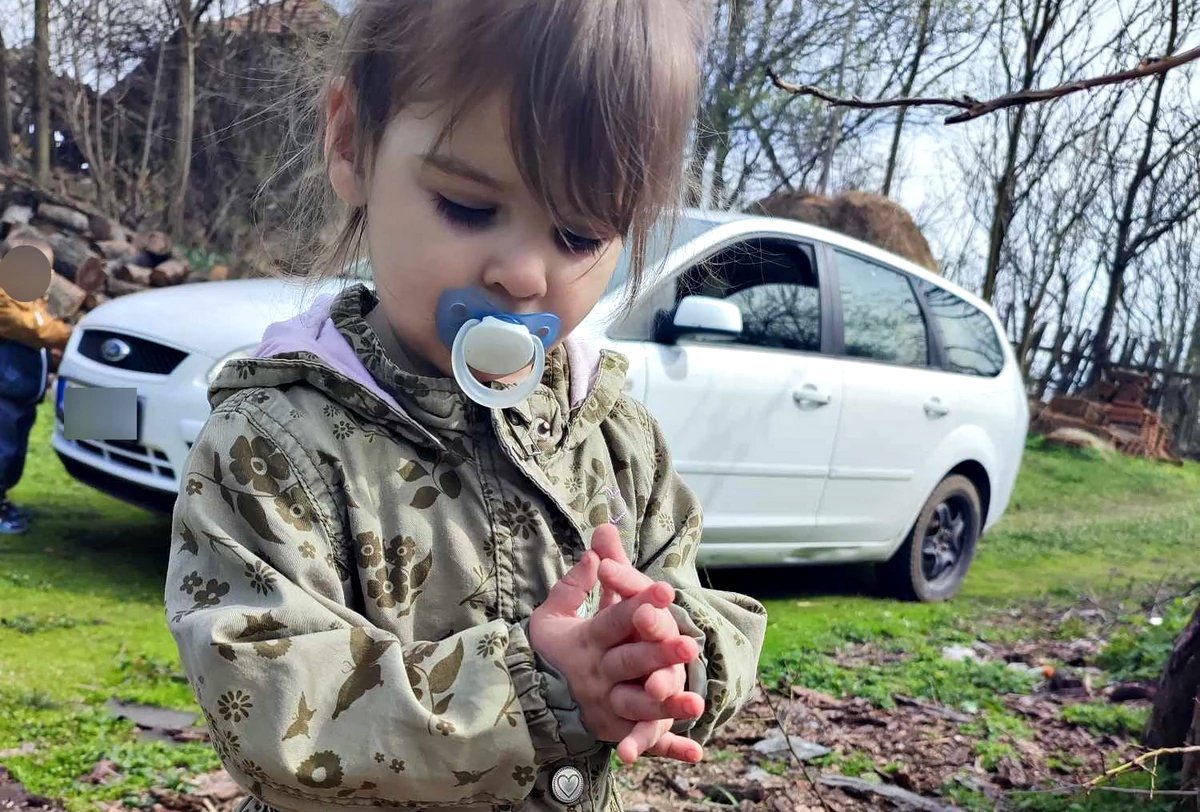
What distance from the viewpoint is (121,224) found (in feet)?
20.3

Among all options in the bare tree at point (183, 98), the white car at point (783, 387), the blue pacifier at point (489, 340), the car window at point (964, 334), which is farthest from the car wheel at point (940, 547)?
the bare tree at point (183, 98)

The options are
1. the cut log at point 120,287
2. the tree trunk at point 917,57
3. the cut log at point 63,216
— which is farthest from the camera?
the tree trunk at point 917,57

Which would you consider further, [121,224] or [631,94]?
[121,224]

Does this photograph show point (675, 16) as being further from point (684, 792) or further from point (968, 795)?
point (968, 795)

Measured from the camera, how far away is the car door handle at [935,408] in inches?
190

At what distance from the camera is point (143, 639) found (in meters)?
3.02

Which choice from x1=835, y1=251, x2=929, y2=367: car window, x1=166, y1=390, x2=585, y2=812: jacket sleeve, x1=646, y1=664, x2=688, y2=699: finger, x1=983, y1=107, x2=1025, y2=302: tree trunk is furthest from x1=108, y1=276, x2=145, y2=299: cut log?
x1=983, y1=107, x2=1025, y2=302: tree trunk

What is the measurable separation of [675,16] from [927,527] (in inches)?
176

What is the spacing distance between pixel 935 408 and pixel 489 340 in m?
4.24

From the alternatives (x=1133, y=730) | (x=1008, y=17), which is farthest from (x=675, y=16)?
(x=1008, y=17)

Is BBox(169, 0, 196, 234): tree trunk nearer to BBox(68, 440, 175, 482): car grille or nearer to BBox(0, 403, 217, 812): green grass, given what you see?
Answer: BBox(0, 403, 217, 812): green grass

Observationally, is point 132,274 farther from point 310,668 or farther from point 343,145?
point 310,668

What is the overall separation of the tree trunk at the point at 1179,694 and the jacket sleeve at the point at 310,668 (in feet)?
6.51

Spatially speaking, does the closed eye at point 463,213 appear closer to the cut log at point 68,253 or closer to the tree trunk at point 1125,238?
the cut log at point 68,253
